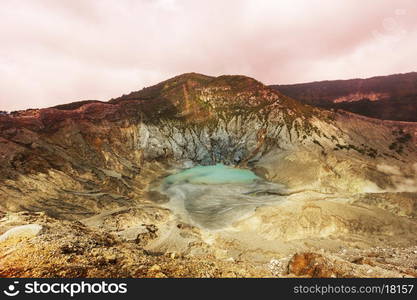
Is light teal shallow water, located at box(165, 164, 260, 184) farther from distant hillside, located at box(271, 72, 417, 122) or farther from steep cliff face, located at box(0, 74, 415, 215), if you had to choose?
distant hillside, located at box(271, 72, 417, 122)

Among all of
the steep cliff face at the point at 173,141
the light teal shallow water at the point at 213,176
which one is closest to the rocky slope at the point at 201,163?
the steep cliff face at the point at 173,141

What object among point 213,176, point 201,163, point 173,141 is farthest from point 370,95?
point 213,176

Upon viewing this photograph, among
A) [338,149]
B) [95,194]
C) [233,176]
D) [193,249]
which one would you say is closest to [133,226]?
[193,249]

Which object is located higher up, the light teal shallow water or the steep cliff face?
the steep cliff face

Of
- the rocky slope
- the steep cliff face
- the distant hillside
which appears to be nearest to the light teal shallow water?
the rocky slope

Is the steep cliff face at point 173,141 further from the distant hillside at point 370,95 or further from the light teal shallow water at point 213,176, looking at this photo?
the distant hillside at point 370,95

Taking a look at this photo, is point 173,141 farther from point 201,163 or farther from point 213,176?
point 213,176

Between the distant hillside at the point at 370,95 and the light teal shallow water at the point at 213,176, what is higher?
the distant hillside at the point at 370,95

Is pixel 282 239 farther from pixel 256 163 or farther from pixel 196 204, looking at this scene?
pixel 256 163
